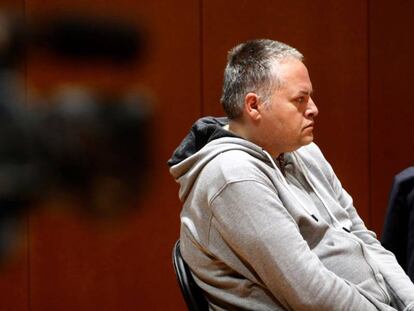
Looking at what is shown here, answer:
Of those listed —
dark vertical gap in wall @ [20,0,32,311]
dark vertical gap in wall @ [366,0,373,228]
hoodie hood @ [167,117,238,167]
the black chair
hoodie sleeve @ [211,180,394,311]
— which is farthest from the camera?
dark vertical gap in wall @ [366,0,373,228]

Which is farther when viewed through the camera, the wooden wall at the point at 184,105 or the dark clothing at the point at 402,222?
the wooden wall at the point at 184,105

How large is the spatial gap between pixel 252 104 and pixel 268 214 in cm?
35

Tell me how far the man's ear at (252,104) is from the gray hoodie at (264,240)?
3.3 inches

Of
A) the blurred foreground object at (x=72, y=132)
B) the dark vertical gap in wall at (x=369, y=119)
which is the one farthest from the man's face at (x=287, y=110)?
the dark vertical gap in wall at (x=369, y=119)

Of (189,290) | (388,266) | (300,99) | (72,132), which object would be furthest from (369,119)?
(189,290)

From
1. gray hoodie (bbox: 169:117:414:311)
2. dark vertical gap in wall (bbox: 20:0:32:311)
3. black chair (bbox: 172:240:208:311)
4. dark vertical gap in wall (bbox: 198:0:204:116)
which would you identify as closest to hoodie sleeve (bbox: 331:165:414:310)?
gray hoodie (bbox: 169:117:414:311)

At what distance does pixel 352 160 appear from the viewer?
4180 millimetres

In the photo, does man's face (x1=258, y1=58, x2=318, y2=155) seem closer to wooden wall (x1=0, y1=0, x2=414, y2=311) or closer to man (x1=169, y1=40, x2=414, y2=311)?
man (x1=169, y1=40, x2=414, y2=311)

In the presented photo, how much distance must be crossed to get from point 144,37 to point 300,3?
2.71 ft

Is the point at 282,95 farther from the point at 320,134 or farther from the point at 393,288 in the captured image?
the point at 320,134

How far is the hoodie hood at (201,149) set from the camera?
2.12 m

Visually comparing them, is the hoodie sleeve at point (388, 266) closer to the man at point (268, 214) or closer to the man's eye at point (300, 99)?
the man at point (268, 214)

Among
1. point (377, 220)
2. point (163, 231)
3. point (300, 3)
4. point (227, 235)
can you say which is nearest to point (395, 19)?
point (300, 3)

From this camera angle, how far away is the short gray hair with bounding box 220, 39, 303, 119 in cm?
219
